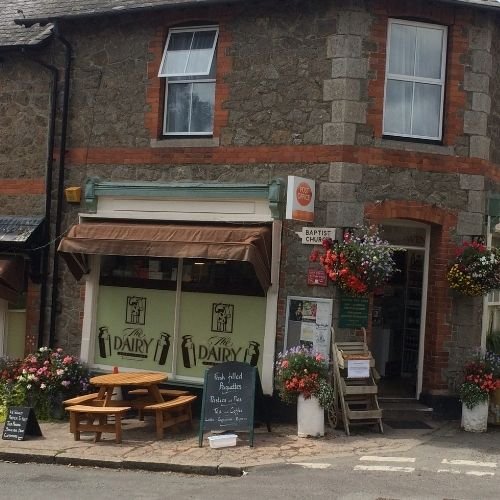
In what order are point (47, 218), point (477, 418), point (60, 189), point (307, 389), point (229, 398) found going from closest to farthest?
point (229, 398) → point (307, 389) → point (477, 418) → point (60, 189) → point (47, 218)

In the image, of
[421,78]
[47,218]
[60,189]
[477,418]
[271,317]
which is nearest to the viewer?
[477,418]

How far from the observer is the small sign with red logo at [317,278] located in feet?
34.1

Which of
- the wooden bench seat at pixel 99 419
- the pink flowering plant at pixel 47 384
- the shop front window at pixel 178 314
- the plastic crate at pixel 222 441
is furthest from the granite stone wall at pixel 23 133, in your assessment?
the plastic crate at pixel 222 441

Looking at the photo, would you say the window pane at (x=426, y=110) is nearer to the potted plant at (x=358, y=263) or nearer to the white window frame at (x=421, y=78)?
the white window frame at (x=421, y=78)

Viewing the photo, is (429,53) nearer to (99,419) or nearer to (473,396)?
(473,396)

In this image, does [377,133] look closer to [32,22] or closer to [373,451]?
[373,451]

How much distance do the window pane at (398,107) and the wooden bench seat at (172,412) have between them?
4.53 metres

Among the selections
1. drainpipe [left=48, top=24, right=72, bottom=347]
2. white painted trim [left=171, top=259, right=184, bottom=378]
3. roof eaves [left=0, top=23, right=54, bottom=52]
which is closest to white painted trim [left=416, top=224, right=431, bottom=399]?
white painted trim [left=171, top=259, right=184, bottom=378]

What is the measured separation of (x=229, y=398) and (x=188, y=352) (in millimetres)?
1928

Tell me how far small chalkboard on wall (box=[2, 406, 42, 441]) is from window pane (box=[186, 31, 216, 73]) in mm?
5256

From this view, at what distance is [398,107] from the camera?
1084cm

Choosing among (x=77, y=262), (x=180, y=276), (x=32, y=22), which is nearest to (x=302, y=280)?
(x=180, y=276)

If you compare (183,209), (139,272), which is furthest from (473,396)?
(139,272)

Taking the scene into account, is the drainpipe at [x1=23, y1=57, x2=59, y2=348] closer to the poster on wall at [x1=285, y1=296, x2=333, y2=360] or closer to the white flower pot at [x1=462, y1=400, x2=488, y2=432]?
the poster on wall at [x1=285, y1=296, x2=333, y2=360]
